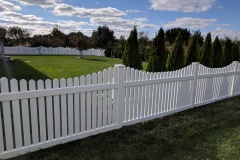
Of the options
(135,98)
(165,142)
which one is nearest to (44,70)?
(135,98)

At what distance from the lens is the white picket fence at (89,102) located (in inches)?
108

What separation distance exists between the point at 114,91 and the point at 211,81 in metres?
3.75

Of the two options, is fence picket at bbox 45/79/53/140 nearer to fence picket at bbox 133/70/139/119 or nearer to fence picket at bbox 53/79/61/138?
fence picket at bbox 53/79/61/138

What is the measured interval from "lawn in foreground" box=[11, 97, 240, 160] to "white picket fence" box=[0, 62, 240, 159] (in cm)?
21

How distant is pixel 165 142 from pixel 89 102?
61.2 inches

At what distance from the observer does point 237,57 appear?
11.6 metres

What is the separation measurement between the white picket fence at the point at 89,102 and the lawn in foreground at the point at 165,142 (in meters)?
0.21

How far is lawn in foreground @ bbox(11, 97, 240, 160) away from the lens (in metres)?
2.92

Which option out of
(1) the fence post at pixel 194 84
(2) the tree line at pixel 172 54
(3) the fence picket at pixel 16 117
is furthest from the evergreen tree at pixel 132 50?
(3) the fence picket at pixel 16 117

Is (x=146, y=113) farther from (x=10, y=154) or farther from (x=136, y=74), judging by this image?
(x=10, y=154)

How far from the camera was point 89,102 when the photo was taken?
11.2 ft

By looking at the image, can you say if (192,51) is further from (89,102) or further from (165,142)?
(89,102)

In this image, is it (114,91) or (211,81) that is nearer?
(114,91)

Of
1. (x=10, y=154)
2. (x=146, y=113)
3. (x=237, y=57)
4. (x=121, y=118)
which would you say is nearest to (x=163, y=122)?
(x=146, y=113)
